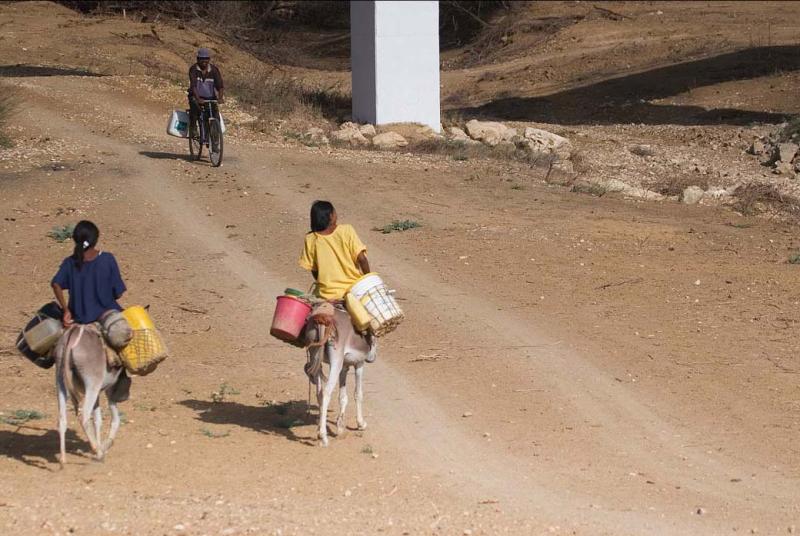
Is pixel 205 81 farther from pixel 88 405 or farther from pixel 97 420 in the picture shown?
pixel 88 405

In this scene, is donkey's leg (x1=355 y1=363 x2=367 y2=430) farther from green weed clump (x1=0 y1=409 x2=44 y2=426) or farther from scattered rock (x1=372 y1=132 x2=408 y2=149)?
scattered rock (x1=372 y1=132 x2=408 y2=149)

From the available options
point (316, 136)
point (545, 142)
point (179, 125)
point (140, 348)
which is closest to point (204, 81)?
point (179, 125)

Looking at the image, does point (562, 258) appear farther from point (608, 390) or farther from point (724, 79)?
point (724, 79)

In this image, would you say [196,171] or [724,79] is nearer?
[196,171]

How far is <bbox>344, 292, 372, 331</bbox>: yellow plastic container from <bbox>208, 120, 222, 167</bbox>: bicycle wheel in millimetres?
10268

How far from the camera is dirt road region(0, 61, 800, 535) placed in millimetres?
7078

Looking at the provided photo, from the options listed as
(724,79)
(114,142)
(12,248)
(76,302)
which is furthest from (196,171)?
(724,79)

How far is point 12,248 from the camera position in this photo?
534 inches

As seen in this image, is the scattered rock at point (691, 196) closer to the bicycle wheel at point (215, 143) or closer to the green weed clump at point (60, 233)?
the bicycle wheel at point (215, 143)

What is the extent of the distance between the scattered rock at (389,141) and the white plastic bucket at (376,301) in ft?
46.1

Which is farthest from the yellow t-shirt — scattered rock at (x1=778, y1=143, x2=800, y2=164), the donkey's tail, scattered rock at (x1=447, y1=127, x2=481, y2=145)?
scattered rock at (x1=778, y1=143, x2=800, y2=164)

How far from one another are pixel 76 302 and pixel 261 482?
1537mm

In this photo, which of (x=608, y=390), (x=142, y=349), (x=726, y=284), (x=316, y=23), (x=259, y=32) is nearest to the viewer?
(x=142, y=349)

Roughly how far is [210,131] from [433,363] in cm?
845
